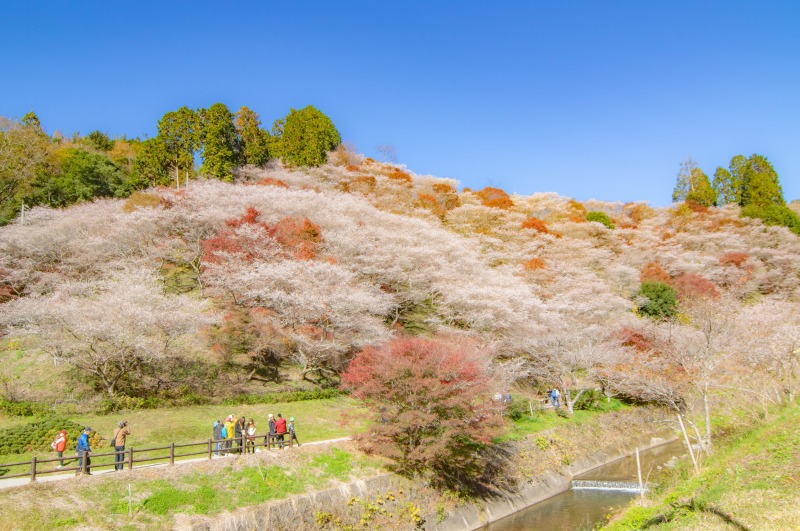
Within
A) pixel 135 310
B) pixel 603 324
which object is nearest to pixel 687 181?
pixel 603 324

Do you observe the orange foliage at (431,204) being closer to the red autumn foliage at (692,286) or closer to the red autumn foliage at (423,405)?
the red autumn foliage at (692,286)

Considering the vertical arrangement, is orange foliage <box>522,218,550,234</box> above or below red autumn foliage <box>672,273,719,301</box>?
above

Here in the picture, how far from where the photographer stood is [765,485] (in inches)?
429

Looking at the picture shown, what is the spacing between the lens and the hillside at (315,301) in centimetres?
2319

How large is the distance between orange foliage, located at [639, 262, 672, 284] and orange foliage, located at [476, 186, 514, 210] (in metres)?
16.8

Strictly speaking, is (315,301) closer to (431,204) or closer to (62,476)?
(62,476)

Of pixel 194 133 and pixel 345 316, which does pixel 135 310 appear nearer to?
pixel 345 316

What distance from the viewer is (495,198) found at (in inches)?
2552

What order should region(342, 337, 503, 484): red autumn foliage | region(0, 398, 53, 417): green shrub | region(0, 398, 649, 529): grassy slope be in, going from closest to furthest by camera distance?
region(0, 398, 649, 529): grassy slope → region(342, 337, 503, 484): red autumn foliage → region(0, 398, 53, 417): green shrub

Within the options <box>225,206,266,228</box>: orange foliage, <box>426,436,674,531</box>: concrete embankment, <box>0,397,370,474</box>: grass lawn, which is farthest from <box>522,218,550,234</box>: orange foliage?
<box>0,397,370,474</box>: grass lawn

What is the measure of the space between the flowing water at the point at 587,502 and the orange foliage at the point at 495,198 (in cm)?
3651

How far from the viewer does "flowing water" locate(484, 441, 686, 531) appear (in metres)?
19.5

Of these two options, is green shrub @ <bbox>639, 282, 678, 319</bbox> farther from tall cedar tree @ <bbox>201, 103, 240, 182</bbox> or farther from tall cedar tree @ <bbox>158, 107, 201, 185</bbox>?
tall cedar tree @ <bbox>158, 107, 201, 185</bbox>

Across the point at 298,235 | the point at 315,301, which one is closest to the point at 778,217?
the point at 298,235
